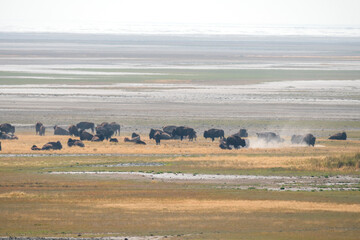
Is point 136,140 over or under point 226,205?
over

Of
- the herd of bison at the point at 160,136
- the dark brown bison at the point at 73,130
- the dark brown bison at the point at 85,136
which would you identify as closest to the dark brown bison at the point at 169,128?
the herd of bison at the point at 160,136

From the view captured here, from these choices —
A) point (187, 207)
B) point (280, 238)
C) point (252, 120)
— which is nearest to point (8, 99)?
point (252, 120)

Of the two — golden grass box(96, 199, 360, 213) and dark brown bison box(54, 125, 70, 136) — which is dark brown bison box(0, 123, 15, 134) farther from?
golden grass box(96, 199, 360, 213)

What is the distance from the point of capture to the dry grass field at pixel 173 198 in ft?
90.5

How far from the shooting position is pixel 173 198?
34844mm

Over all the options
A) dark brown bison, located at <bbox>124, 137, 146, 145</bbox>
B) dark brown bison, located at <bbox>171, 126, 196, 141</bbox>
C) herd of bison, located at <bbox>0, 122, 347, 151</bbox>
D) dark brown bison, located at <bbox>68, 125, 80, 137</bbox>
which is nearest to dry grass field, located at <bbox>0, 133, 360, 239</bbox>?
herd of bison, located at <bbox>0, 122, 347, 151</bbox>

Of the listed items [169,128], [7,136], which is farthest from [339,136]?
[7,136]

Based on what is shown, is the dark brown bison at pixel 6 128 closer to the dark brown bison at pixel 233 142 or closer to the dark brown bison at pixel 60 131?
the dark brown bison at pixel 60 131

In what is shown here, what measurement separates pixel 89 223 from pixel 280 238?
7.39 m

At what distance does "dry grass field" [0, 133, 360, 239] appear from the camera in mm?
27578

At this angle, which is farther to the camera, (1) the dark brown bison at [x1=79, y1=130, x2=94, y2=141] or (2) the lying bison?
(1) the dark brown bison at [x1=79, y1=130, x2=94, y2=141]

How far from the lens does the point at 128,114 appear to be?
7962cm

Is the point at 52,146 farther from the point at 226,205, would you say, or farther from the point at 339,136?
the point at 226,205

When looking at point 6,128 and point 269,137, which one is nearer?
point 269,137
